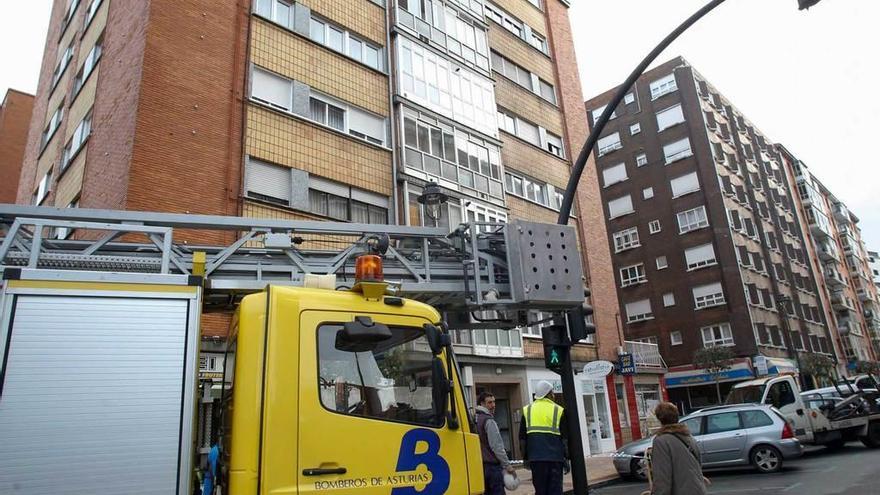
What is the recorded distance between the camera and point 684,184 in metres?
39.9

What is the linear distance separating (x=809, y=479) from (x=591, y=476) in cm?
467

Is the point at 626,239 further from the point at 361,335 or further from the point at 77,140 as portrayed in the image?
the point at 361,335

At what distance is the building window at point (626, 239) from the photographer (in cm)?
4112

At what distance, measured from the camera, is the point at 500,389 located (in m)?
18.6

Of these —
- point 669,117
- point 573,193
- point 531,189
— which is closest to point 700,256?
point 669,117

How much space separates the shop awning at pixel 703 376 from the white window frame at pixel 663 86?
19508 millimetres

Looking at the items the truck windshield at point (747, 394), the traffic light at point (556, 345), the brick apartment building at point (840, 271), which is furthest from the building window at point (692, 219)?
the traffic light at point (556, 345)

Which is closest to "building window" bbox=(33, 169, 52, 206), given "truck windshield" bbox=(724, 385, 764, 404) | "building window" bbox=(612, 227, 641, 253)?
"truck windshield" bbox=(724, 385, 764, 404)

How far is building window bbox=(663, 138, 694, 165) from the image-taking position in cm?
4022

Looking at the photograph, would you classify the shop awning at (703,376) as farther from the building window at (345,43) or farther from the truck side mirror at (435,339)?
the truck side mirror at (435,339)

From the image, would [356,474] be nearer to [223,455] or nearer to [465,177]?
[223,455]

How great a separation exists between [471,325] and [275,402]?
3.48 m

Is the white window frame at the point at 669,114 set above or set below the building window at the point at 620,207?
above

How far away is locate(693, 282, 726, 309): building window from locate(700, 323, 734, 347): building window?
133 cm
